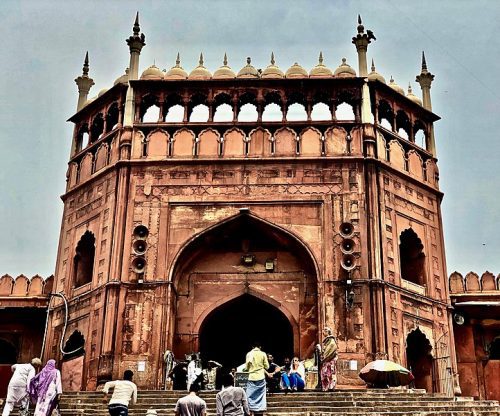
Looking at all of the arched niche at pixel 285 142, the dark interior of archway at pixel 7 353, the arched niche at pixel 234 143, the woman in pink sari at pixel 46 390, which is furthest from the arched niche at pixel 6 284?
the woman in pink sari at pixel 46 390

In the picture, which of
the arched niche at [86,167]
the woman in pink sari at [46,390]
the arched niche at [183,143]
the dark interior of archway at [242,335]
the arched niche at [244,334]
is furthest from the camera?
the arched niche at [86,167]

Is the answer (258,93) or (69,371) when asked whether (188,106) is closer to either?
(258,93)

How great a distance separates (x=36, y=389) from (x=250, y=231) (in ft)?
27.3

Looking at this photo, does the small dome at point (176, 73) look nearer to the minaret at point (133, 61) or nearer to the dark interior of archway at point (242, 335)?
the minaret at point (133, 61)

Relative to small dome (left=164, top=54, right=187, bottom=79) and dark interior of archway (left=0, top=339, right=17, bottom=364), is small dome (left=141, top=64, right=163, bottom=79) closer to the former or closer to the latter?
small dome (left=164, top=54, right=187, bottom=79)

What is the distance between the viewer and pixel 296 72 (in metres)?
20.2

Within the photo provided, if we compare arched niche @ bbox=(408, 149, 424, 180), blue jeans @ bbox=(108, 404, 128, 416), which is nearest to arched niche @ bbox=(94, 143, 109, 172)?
arched niche @ bbox=(408, 149, 424, 180)

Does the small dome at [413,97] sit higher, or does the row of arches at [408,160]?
the small dome at [413,97]

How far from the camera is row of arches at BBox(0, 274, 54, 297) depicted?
69.5ft

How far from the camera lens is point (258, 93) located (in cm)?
1984

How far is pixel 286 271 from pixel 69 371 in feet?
16.8

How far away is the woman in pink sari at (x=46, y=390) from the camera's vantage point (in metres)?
11.3

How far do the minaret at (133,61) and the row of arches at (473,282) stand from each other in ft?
28.1

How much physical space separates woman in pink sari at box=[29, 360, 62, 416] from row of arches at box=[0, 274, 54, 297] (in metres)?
9.87
